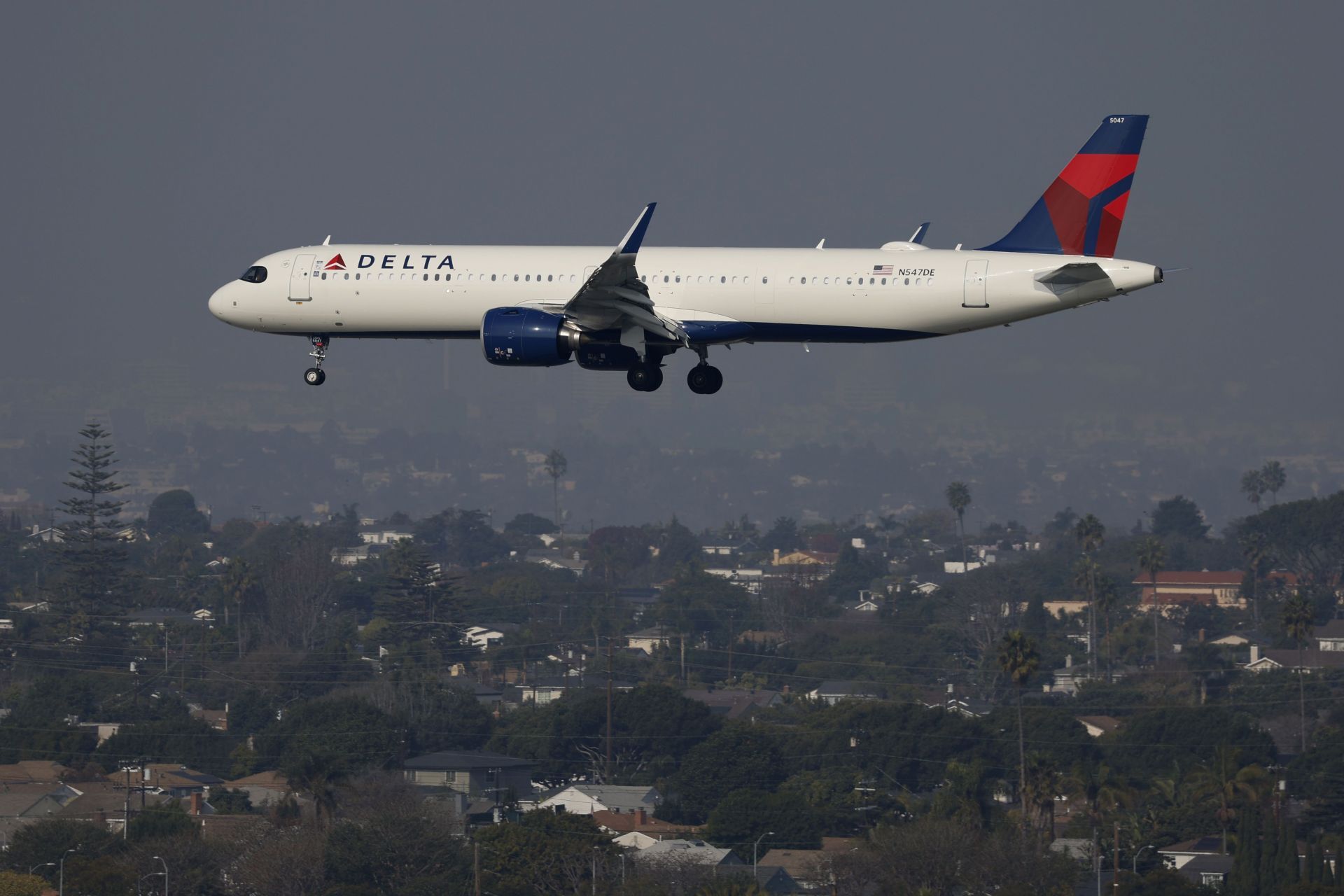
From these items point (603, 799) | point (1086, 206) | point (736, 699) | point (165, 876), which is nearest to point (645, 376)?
point (1086, 206)

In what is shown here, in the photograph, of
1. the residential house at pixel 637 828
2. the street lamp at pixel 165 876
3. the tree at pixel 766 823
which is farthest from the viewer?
the tree at pixel 766 823

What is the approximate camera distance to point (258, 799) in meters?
124

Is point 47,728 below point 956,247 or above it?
below

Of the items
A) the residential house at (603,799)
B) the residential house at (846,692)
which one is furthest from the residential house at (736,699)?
the residential house at (603,799)

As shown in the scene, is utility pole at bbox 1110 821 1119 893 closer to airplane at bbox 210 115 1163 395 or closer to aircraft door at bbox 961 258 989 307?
airplane at bbox 210 115 1163 395

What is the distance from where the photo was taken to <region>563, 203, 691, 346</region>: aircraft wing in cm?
5406

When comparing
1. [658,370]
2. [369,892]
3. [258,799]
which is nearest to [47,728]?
[258,799]

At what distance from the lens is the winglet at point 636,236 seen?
2092 inches

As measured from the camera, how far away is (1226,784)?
11694cm

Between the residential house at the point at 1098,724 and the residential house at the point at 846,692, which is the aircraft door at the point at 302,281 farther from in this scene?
the residential house at the point at 846,692

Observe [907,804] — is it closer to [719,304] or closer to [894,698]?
[894,698]

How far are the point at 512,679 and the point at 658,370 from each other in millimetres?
142643

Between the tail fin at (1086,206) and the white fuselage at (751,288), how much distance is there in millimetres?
892

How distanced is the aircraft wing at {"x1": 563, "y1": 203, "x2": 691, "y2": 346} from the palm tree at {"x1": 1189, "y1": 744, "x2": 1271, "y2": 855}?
218ft
